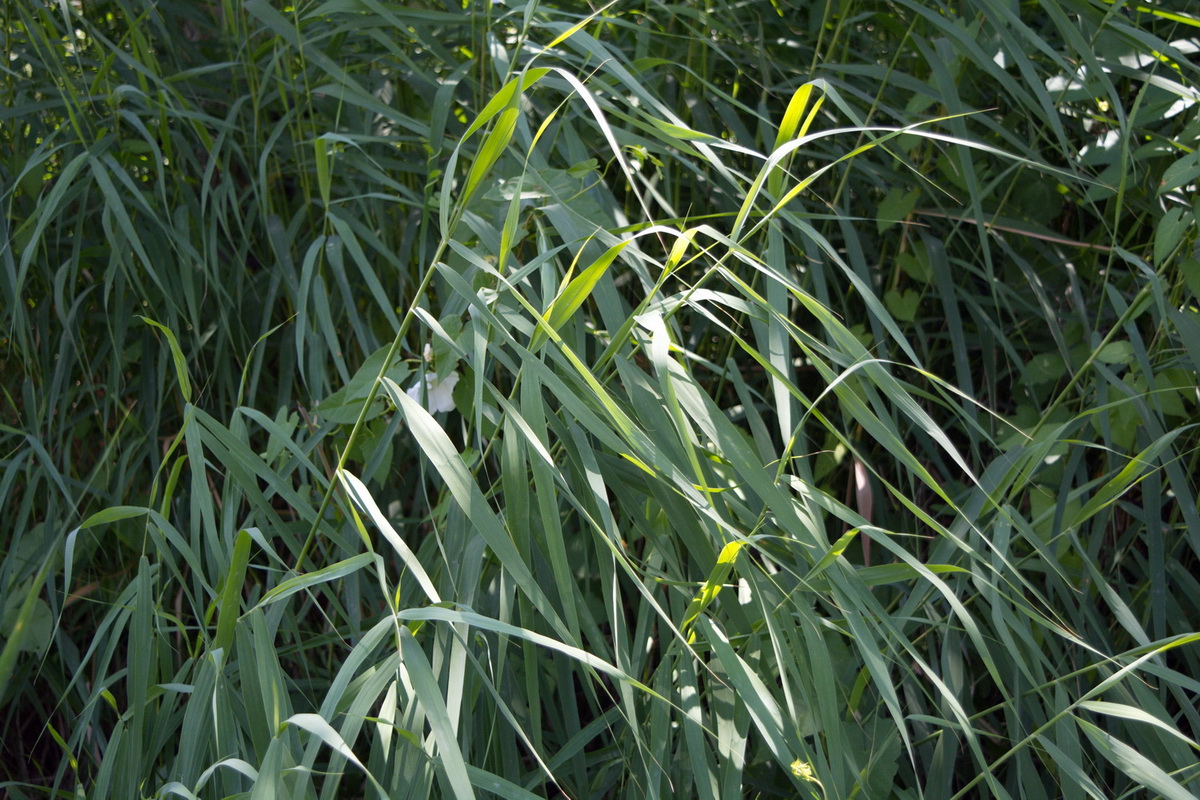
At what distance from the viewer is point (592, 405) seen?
636 mm

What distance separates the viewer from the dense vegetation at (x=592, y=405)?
620mm

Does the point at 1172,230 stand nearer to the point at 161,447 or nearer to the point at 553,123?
the point at 553,123

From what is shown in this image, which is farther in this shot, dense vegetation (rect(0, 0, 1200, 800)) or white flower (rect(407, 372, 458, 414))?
white flower (rect(407, 372, 458, 414))

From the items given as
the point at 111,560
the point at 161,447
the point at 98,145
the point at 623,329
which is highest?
the point at 98,145

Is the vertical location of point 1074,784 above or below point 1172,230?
below

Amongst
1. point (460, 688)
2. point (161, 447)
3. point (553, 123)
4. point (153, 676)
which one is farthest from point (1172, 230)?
point (161, 447)

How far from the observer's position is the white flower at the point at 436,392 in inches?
31.8

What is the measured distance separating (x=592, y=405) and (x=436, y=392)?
0.74 feet

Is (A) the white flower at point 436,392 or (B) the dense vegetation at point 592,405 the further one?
(A) the white flower at point 436,392

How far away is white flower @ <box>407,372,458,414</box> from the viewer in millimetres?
807

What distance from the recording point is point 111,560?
110cm

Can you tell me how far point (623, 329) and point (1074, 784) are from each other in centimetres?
48

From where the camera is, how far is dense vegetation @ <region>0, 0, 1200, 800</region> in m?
0.62

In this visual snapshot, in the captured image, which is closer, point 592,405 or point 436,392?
point 592,405
